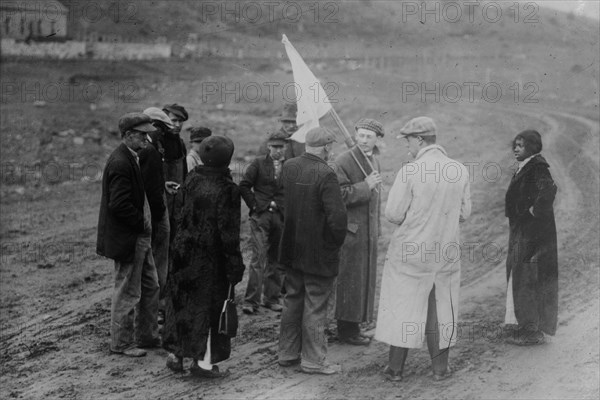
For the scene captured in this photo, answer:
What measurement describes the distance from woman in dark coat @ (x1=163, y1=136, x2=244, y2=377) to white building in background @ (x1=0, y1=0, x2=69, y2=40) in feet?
51.3

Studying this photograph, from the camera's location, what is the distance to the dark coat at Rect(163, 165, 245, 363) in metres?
6.08

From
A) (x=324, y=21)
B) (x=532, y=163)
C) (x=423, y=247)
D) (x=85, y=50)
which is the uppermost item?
(x=324, y=21)

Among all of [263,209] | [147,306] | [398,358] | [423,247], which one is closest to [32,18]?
[263,209]

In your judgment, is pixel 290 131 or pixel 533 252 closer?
pixel 533 252

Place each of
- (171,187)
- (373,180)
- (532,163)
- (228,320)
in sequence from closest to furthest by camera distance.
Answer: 1. (228,320)
2. (373,180)
3. (532,163)
4. (171,187)

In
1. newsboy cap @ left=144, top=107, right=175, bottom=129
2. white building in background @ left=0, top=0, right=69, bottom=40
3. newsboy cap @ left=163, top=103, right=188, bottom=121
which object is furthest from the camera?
white building in background @ left=0, top=0, right=69, bottom=40

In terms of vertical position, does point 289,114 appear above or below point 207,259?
above

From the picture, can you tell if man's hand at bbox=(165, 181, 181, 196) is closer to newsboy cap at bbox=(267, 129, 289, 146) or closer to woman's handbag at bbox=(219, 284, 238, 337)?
newsboy cap at bbox=(267, 129, 289, 146)

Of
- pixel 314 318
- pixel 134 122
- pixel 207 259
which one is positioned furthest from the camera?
pixel 134 122

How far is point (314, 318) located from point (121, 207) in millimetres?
1978

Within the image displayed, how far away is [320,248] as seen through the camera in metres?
6.30

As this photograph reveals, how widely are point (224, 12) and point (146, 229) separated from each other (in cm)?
2162

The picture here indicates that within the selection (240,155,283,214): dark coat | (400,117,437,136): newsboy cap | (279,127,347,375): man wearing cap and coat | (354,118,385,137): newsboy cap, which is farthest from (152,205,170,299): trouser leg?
(400,117,437,136): newsboy cap

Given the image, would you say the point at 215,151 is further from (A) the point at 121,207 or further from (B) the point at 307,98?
(B) the point at 307,98
